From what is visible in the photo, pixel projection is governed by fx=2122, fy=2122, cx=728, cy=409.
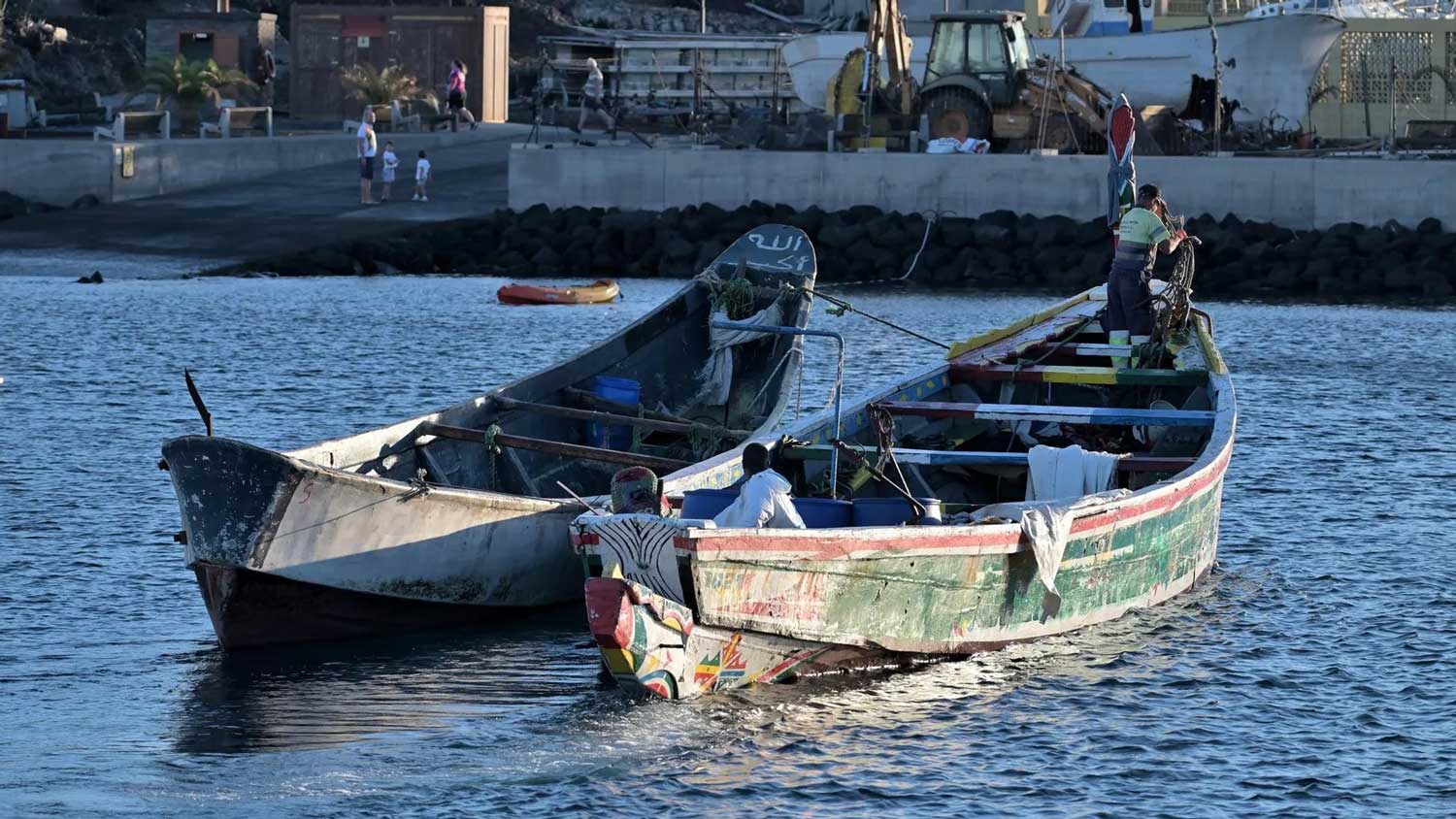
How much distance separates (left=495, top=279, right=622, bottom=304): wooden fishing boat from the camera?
38688 mm

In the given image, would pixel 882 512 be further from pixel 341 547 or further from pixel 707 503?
pixel 341 547

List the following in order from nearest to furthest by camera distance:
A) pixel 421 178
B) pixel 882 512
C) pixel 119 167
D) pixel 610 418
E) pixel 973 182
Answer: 1. pixel 882 512
2. pixel 610 418
3. pixel 973 182
4. pixel 119 167
5. pixel 421 178

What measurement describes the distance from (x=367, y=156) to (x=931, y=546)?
34379 millimetres

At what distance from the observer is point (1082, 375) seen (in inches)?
750

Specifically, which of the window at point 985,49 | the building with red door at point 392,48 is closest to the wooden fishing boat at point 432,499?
the window at point 985,49

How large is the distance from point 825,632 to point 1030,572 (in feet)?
6.08

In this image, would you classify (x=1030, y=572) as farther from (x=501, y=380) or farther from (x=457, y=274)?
(x=457, y=274)

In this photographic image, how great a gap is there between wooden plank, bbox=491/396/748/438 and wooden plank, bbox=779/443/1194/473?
2.12 m

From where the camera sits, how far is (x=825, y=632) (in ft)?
44.5

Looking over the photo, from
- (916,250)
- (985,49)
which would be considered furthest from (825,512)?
(985,49)

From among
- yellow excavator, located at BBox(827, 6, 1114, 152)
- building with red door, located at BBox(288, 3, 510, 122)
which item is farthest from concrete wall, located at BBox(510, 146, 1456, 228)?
building with red door, located at BBox(288, 3, 510, 122)

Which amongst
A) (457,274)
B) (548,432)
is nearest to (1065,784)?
(548,432)

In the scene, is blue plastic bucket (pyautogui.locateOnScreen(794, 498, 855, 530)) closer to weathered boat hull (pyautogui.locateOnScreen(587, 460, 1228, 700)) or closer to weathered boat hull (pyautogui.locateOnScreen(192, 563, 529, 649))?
weathered boat hull (pyautogui.locateOnScreen(587, 460, 1228, 700))

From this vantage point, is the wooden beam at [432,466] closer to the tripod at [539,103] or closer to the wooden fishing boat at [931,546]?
the wooden fishing boat at [931,546]
